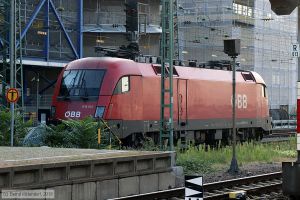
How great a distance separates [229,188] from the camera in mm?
14016

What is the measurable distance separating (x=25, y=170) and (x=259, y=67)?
44506mm

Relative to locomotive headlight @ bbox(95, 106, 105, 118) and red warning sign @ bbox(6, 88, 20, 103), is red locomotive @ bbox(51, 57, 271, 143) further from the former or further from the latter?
red warning sign @ bbox(6, 88, 20, 103)

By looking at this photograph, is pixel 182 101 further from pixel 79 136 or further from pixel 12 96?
pixel 79 136

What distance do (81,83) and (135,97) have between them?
205 cm

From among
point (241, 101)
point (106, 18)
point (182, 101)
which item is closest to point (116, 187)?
point (182, 101)

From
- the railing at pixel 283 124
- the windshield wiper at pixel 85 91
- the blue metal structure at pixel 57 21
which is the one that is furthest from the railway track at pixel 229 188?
the blue metal structure at pixel 57 21

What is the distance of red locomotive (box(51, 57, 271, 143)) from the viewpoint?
21.9m

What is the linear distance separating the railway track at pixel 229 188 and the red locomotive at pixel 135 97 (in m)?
Result: 7.33

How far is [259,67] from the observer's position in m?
53.3

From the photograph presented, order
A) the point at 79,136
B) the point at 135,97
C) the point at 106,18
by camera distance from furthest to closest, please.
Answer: the point at 106,18 → the point at 135,97 → the point at 79,136

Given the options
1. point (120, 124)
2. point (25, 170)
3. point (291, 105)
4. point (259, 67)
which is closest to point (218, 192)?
point (25, 170)

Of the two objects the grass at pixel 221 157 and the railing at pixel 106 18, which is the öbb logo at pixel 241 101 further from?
the railing at pixel 106 18

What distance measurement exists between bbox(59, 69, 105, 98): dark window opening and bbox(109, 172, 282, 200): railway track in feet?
27.6

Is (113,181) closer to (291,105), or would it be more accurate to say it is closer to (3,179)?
(3,179)
